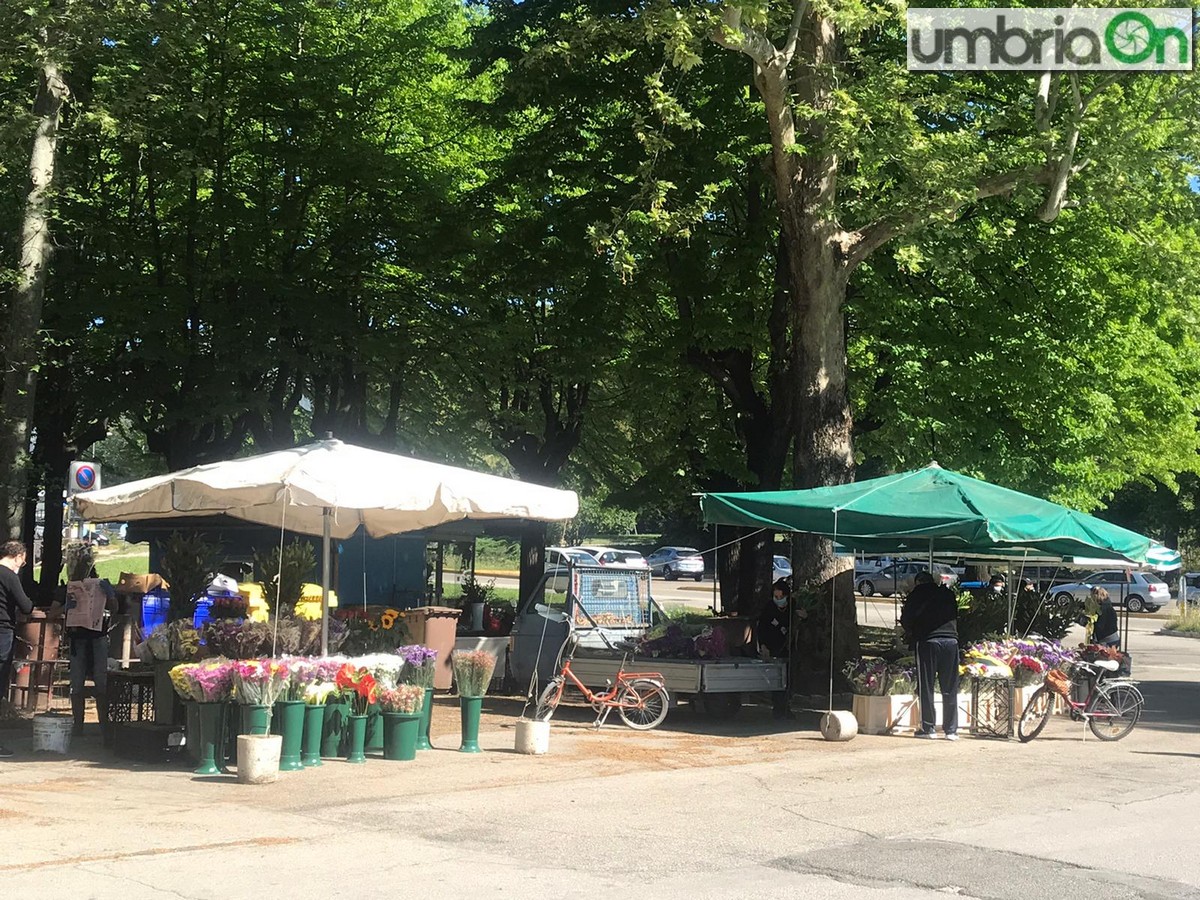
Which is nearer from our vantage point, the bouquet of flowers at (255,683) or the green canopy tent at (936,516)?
the bouquet of flowers at (255,683)

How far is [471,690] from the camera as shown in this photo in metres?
12.5

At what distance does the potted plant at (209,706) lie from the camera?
428 inches

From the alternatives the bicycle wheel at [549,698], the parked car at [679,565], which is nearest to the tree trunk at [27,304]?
the bicycle wheel at [549,698]

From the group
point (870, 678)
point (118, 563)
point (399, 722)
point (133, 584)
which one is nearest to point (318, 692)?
point (399, 722)

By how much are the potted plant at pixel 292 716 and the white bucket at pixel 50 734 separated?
7.05 feet

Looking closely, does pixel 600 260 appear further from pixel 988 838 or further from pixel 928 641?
pixel 988 838

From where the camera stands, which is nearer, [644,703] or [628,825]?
[628,825]

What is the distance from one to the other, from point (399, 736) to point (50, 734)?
10.1 feet

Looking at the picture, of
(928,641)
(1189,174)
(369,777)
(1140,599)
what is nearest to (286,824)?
(369,777)

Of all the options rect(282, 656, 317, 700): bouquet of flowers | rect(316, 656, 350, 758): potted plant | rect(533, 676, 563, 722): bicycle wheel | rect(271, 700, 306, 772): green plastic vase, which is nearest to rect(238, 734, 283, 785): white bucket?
rect(271, 700, 306, 772): green plastic vase

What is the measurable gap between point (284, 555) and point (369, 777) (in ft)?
9.79

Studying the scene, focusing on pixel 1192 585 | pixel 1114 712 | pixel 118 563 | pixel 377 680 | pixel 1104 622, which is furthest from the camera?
pixel 118 563

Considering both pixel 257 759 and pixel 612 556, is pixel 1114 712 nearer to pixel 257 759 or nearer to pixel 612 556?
pixel 257 759

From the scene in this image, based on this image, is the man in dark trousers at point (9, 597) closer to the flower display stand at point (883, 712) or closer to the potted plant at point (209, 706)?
the potted plant at point (209, 706)
